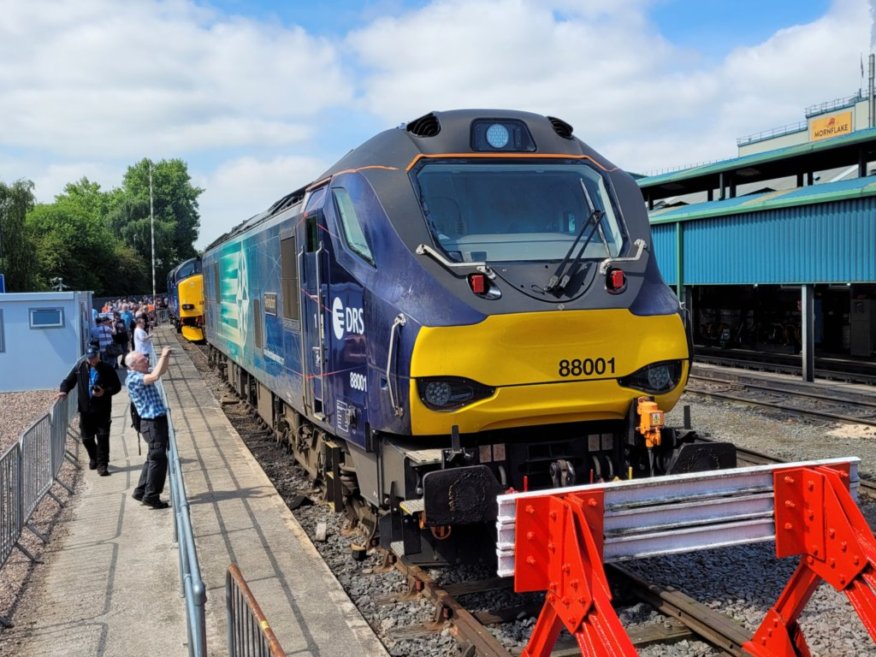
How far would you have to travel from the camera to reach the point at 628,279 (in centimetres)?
589

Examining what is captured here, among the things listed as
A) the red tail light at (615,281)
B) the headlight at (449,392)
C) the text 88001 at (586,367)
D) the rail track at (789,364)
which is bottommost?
the rail track at (789,364)

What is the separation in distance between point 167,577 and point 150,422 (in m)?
2.37

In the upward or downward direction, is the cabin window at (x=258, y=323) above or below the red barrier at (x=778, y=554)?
above

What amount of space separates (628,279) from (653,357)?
594 millimetres

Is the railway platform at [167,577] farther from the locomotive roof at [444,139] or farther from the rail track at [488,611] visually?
the locomotive roof at [444,139]

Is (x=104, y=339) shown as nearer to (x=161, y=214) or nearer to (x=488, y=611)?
(x=488, y=611)

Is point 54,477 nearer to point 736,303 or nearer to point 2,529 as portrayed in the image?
point 2,529

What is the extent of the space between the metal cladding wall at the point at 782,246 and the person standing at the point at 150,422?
1460cm

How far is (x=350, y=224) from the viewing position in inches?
247

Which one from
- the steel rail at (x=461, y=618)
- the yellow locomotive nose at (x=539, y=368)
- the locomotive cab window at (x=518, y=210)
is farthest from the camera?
the locomotive cab window at (x=518, y=210)

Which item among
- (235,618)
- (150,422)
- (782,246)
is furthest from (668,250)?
(235,618)

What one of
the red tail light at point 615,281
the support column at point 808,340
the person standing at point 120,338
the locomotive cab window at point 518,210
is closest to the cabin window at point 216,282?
the person standing at point 120,338

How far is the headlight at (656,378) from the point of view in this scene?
229 inches

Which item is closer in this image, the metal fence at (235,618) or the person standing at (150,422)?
the metal fence at (235,618)
